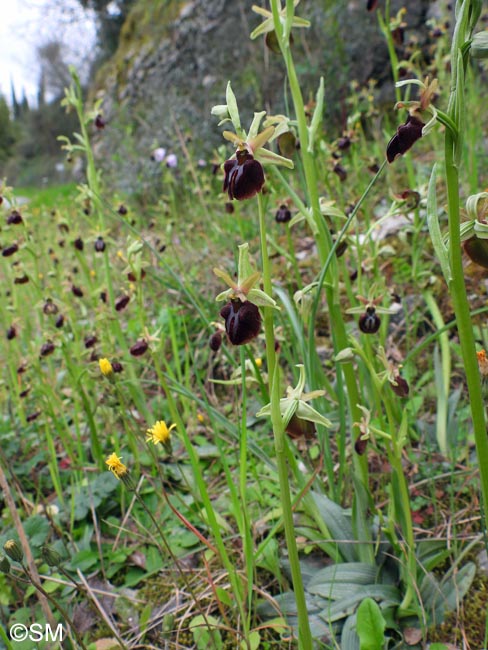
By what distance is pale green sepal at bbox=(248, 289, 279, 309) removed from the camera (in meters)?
1.00

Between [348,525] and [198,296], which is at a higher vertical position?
[198,296]

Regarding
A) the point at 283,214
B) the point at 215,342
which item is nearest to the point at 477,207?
the point at 215,342

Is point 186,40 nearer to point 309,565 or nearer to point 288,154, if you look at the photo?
point 288,154

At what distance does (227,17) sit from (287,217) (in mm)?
5969

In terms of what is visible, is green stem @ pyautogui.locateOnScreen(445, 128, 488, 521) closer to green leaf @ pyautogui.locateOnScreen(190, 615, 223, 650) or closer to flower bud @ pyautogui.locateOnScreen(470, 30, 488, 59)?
flower bud @ pyautogui.locateOnScreen(470, 30, 488, 59)

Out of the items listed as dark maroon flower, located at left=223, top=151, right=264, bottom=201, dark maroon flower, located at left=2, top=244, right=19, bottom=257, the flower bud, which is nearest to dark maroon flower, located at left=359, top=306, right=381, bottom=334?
dark maroon flower, located at left=223, top=151, right=264, bottom=201

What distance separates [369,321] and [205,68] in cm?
651

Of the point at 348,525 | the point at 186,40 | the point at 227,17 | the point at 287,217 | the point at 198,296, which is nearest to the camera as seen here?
the point at 348,525

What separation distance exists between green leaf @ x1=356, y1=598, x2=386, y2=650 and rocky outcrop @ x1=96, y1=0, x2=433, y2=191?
4826 millimetres

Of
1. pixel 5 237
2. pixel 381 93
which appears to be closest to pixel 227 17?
pixel 381 93

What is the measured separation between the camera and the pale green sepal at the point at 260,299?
3.29 ft

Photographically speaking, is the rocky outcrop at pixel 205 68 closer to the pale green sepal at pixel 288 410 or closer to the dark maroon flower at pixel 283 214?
the dark maroon flower at pixel 283 214

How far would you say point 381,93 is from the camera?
6184 millimetres

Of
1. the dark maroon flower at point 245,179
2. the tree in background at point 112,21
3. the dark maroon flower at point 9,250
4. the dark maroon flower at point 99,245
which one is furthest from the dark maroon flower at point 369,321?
the tree in background at point 112,21
